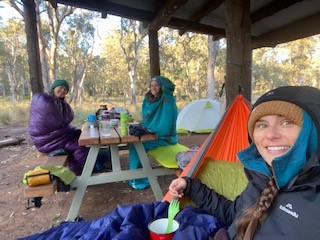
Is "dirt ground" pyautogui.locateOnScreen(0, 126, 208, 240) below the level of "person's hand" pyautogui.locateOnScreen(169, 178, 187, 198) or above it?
below

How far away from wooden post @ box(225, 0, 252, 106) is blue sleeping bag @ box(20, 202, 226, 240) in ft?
4.52

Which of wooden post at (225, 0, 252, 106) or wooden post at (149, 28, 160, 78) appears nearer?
wooden post at (225, 0, 252, 106)

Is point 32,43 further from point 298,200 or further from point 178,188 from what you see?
point 298,200

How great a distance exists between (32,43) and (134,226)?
350cm

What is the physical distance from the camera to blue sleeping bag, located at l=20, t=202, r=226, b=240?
1.17 m

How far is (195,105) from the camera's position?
21.3 feet

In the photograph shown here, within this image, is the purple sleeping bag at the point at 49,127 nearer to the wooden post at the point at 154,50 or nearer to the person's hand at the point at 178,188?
the person's hand at the point at 178,188

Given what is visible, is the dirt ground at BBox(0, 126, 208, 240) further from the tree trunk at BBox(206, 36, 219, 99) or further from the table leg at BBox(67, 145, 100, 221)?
the tree trunk at BBox(206, 36, 219, 99)

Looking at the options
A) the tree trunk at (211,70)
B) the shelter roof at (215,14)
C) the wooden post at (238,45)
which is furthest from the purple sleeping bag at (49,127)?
the tree trunk at (211,70)

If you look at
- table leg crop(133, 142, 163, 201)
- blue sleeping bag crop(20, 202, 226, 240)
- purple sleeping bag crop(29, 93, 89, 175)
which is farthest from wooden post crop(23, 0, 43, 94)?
blue sleeping bag crop(20, 202, 226, 240)

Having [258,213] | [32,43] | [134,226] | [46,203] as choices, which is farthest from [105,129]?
[258,213]

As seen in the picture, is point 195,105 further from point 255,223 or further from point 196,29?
point 255,223

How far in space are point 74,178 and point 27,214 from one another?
825 mm

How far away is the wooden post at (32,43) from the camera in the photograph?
375cm
